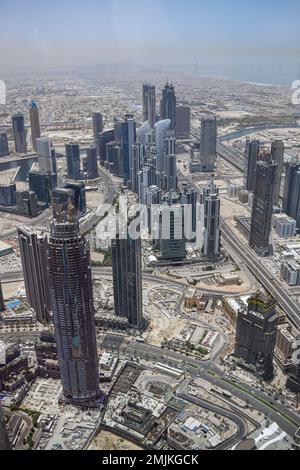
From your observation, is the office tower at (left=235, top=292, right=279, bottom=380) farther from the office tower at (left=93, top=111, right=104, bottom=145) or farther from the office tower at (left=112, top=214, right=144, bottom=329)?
the office tower at (left=93, top=111, right=104, bottom=145)

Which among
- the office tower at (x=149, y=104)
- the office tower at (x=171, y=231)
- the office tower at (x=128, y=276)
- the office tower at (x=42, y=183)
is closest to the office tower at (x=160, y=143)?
the office tower at (x=42, y=183)

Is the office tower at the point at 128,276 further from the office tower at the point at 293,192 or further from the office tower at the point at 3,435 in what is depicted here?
the office tower at the point at 293,192

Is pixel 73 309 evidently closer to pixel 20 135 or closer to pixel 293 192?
pixel 293 192

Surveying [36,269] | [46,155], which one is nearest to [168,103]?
[46,155]

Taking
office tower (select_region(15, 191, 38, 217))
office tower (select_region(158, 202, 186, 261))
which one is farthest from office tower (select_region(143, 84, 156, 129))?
office tower (select_region(158, 202, 186, 261))
